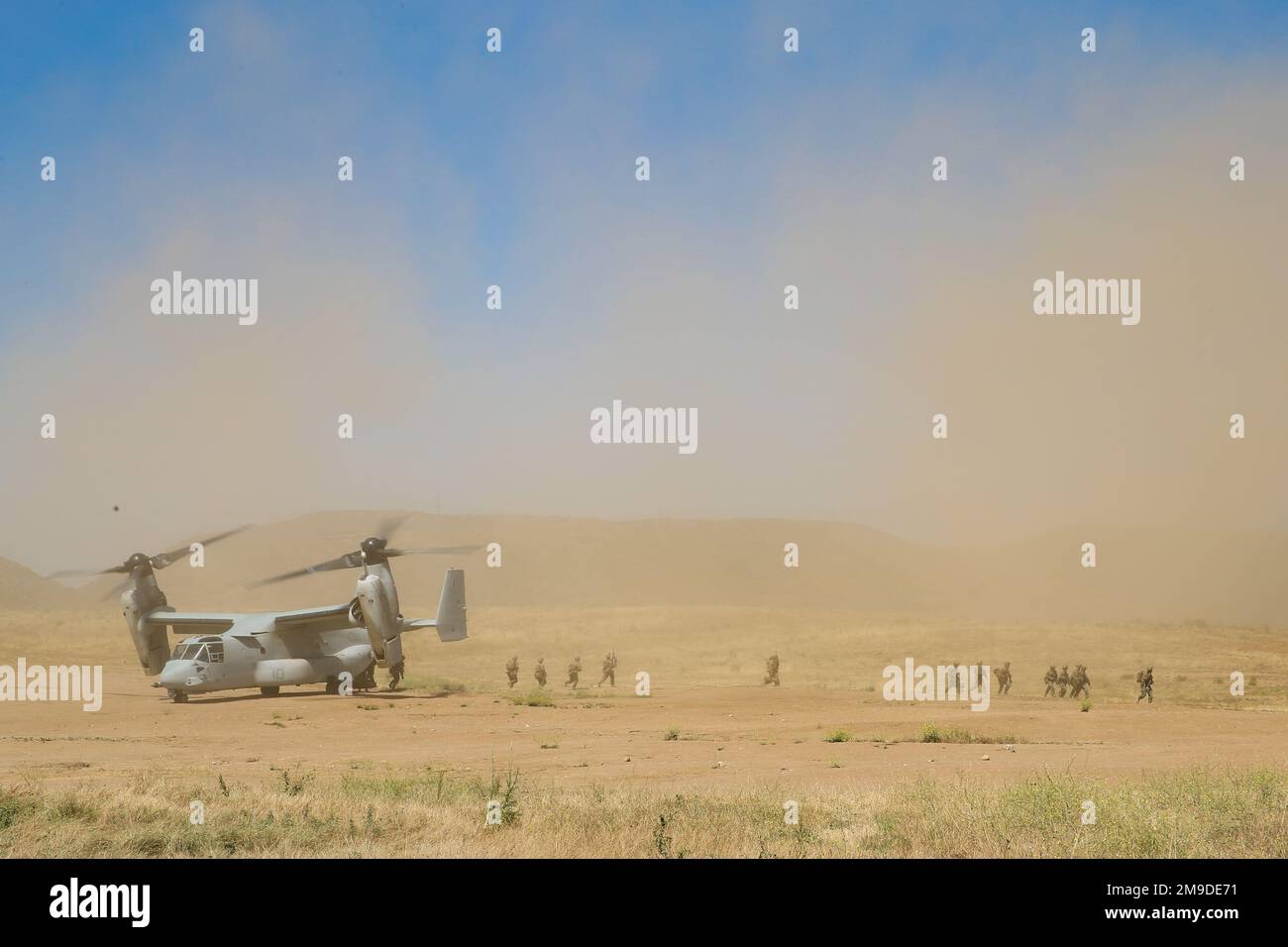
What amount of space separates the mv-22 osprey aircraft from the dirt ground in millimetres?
1010

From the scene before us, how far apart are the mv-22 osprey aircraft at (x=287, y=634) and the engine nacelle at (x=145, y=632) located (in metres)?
0.04

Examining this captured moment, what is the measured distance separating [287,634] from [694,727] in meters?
17.7

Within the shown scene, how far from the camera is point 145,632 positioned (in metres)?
45.2

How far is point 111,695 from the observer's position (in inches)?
1804

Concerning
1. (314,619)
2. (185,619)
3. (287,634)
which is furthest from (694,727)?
(185,619)

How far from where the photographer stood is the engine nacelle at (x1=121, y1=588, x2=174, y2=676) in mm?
44688

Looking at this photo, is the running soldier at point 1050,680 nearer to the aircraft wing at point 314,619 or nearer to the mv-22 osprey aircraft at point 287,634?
the mv-22 osprey aircraft at point 287,634

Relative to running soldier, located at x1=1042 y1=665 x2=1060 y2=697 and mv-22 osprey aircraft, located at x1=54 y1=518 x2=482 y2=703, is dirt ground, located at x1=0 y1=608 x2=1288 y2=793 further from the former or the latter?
running soldier, located at x1=1042 y1=665 x2=1060 y2=697

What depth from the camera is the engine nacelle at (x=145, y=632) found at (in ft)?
147

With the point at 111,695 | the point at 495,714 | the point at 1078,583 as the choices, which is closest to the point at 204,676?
the point at 111,695

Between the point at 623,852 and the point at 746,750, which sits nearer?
the point at 623,852

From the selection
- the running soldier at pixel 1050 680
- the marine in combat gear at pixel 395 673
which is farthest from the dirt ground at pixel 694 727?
the running soldier at pixel 1050 680
